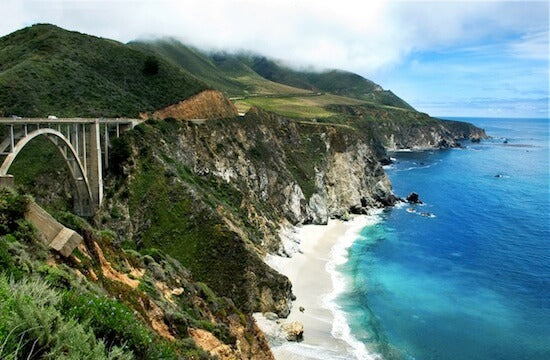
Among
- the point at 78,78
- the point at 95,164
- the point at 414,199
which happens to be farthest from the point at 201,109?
the point at 414,199

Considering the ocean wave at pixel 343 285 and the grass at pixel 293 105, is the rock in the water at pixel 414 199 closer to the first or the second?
the ocean wave at pixel 343 285

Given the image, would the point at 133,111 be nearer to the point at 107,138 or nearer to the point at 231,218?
the point at 107,138

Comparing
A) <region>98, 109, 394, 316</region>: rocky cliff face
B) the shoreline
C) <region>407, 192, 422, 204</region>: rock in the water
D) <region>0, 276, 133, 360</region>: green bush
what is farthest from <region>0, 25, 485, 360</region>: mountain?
<region>407, 192, 422, 204</region>: rock in the water

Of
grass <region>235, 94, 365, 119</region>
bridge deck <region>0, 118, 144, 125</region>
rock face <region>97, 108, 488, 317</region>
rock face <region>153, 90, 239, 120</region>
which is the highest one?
grass <region>235, 94, 365, 119</region>

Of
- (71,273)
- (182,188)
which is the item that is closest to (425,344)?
(182,188)

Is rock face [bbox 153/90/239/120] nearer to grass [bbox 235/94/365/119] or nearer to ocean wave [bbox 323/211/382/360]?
ocean wave [bbox 323/211/382/360]

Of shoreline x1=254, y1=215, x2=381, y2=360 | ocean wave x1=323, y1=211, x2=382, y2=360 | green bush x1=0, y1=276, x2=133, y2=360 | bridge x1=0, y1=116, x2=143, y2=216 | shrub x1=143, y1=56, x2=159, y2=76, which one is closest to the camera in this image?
green bush x1=0, y1=276, x2=133, y2=360
